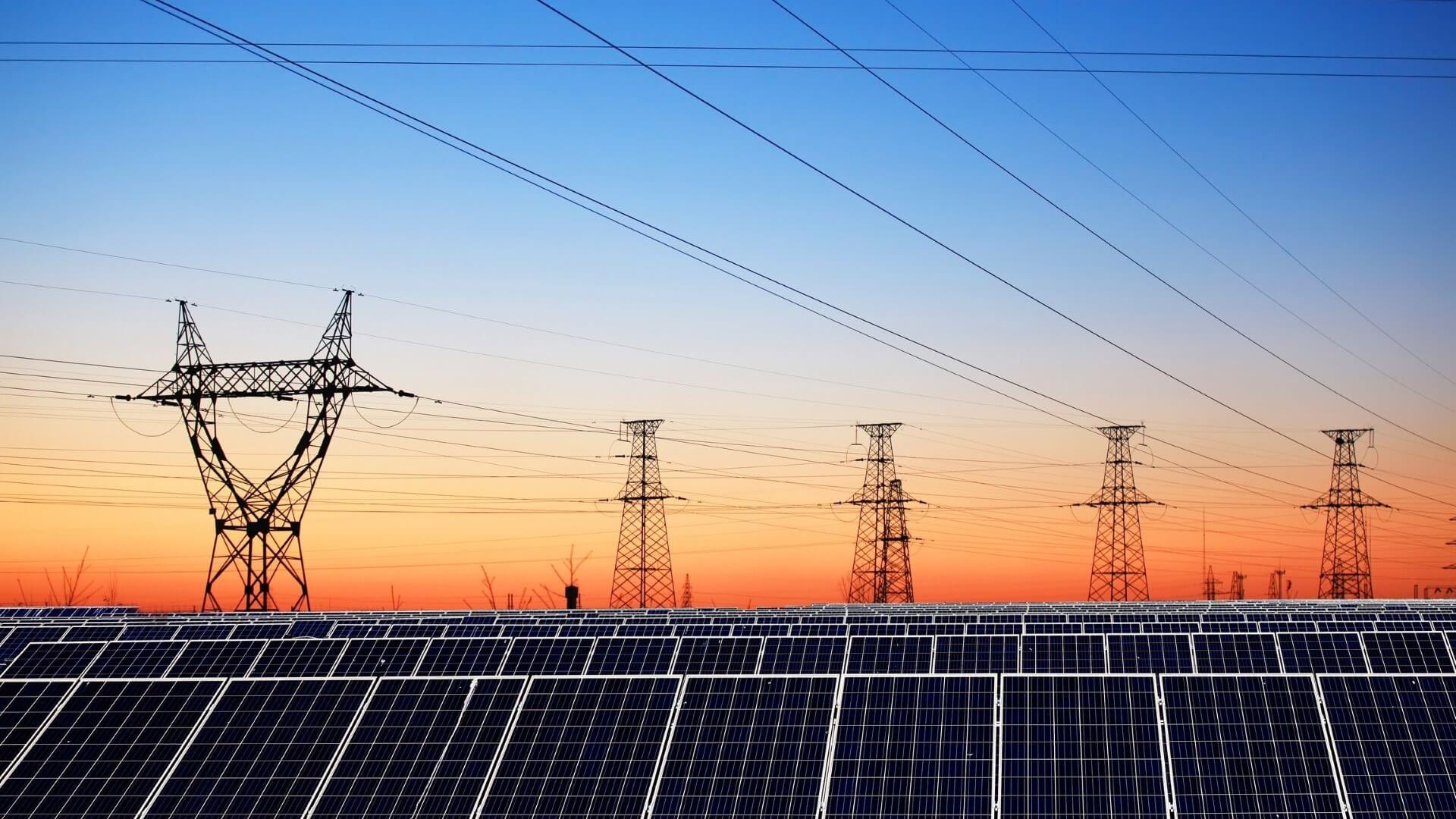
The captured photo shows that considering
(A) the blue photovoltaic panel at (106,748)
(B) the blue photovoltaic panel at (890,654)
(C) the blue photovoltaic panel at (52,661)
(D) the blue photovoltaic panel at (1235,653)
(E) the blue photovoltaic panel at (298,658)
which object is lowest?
(A) the blue photovoltaic panel at (106,748)

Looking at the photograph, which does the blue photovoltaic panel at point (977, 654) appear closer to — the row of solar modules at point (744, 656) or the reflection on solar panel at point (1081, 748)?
the row of solar modules at point (744, 656)

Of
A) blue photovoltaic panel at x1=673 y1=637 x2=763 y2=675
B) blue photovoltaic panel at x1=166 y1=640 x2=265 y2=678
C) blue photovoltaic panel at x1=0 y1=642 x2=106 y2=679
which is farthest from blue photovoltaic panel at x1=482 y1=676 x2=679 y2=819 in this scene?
blue photovoltaic panel at x1=0 y1=642 x2=106 y2=679

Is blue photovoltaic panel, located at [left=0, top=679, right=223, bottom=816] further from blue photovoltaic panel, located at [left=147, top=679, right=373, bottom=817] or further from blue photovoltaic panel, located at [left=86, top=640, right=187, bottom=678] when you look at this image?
blue photovoltaic panel, located at [left=147, top=679, right=373, bottom=817]

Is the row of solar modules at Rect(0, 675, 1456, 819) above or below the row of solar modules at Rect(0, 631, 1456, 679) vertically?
below

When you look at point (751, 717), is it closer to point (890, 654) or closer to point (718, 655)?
point (718, 655)

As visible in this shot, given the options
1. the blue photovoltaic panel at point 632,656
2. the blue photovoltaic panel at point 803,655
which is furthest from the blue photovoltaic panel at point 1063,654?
the blue photovoltaic panel at point 632,656

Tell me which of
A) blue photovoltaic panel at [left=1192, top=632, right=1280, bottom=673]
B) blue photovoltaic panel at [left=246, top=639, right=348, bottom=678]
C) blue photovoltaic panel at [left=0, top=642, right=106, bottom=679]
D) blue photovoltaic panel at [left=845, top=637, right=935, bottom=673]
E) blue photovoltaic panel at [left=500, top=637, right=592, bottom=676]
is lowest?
blue photovoltaic panel at [left=0, top=642, right=106, bottom=679]

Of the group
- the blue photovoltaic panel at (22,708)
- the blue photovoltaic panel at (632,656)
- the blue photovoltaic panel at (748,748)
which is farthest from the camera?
the blue photovoltaic panel at (632,656)
